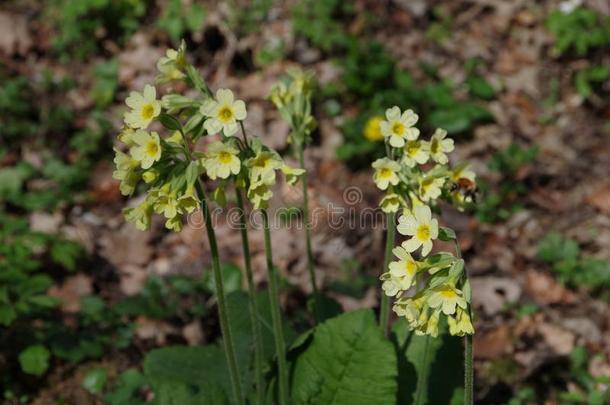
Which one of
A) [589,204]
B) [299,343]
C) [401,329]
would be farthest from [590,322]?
[299,343]

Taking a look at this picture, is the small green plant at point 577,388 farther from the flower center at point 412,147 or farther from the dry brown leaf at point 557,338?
the flower center at point 412,147

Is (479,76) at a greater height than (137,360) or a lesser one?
greater

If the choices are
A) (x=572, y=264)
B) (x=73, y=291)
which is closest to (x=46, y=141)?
(x=73, y=291)

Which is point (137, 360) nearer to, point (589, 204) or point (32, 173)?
point (32, 173)

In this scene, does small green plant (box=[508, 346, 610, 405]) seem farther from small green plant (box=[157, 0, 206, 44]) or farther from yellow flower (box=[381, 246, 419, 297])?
small green plant (box=[157, 0, 206, 44])

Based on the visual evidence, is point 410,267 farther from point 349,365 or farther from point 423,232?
point 349,365

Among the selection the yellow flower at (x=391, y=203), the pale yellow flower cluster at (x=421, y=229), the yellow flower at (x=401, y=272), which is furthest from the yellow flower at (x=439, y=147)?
the yellow flower at (x=401, y=272)
